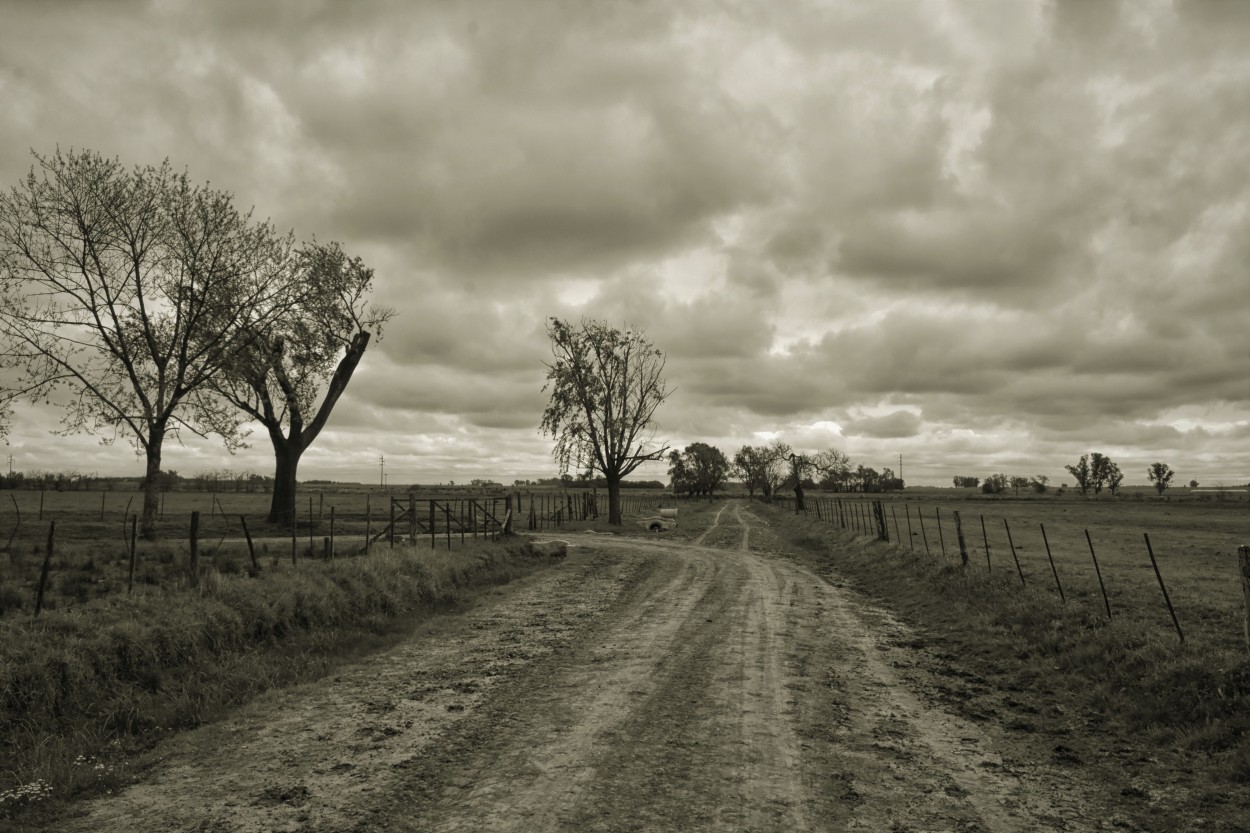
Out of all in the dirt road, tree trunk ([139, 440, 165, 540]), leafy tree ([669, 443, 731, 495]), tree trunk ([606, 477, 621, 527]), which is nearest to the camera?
Answer: the dirt road

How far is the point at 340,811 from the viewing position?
597 cm

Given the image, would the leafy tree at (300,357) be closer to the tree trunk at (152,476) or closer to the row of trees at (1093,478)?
the tree trunk at (152,476)

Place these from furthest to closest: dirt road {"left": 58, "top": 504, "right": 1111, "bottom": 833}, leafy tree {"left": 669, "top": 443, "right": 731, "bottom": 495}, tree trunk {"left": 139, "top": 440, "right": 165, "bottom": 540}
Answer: leafy tree {"left": 669, "top": 443, "right": 731, "bottom": 495} → tree trunk {"left": 139, "top": 440, "right": 165, "bottom": 540} → dirt road {"left": 58, "top": 504, "right": 1111, "bottom": 833}

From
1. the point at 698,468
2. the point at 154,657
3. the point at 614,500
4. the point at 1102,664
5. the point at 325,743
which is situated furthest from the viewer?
the point at 698,468

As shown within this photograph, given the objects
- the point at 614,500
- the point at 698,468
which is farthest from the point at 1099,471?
the point at 614,500

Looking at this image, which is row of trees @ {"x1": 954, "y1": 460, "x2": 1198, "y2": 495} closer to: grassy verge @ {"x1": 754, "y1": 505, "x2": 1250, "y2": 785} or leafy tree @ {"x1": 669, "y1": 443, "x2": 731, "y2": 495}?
leafy tree @ {"x1": 669, "y1": 443, "x2": 731, "y2": 495}

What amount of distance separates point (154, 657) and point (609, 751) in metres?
7.54

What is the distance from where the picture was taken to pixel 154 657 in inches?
413

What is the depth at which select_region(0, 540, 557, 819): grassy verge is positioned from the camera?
304 inches

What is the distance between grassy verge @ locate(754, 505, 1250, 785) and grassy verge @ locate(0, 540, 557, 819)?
391 inches

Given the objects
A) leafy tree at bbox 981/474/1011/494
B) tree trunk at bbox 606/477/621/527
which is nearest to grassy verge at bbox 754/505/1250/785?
tree trunk at bbox 606/477/621/527

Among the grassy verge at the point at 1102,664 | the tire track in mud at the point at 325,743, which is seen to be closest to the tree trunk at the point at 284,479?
the tire track in mud at the point at 325,743

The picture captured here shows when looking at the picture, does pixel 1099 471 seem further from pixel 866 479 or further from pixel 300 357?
pixel 300 357

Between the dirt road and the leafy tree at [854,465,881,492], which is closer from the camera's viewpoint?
the dirt road
